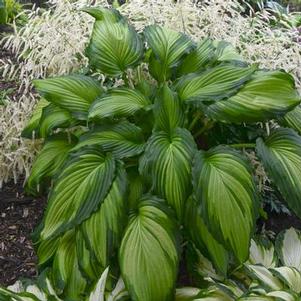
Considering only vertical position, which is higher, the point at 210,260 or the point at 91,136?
the point at 91,136

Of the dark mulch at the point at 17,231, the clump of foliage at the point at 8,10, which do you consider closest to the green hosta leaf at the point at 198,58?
the dark mulch at the point at 17,231

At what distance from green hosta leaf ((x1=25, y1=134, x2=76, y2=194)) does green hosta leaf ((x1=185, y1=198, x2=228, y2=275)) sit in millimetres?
541

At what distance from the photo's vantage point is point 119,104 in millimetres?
1953

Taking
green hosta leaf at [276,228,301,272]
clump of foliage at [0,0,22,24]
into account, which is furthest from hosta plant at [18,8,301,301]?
clump of foliage at [0,0,22,24]

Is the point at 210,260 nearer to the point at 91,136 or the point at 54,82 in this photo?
the point at 91,136

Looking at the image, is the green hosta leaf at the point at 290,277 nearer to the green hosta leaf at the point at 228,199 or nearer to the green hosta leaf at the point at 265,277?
the green hosta leaf at the point at 265,277

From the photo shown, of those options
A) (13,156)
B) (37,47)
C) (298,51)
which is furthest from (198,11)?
(13,156)

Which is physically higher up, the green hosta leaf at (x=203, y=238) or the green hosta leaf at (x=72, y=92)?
the green hosta leaf at (x=72, y=92)

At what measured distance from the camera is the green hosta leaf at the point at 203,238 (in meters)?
1.77

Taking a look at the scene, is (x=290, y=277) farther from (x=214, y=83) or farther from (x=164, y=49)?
(x=164, y=49)

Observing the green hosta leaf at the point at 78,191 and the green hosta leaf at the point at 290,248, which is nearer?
the green hosta leaf at the point at 78,191

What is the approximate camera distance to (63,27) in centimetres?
239

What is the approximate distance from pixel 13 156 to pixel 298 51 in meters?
1.33

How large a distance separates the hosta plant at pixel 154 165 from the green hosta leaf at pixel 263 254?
0.46ft
